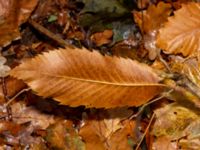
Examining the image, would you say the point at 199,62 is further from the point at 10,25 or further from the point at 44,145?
the point at 10,25

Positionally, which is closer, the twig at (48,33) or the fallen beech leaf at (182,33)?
the fallen beech leaf at (182,33)

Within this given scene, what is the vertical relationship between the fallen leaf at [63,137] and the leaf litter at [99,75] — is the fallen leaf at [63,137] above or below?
below

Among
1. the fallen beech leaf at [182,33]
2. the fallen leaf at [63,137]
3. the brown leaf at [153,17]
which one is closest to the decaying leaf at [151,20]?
the brown leaf at [153,17]

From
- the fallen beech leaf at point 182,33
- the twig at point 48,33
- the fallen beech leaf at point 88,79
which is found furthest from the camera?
the twig at point 48,33

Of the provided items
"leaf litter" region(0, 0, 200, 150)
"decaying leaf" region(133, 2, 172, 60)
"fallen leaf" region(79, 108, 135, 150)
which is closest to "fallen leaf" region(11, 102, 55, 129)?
"leaf litter" region(0, 0, 200, 150)

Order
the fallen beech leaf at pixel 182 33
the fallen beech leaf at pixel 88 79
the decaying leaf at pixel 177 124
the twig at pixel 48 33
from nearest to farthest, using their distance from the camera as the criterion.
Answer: the fallen beech leaf at pixel 88 79 → the decaying leaf at pixel 177 124 → the fallen beech leaf at pixel 182 33 → the twig at pixel 48 33

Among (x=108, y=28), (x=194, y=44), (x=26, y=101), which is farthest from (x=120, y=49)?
(x=26, y=101)

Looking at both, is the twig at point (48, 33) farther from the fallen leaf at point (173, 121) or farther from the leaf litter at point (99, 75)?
the fallen leaf at point (173, 121)
